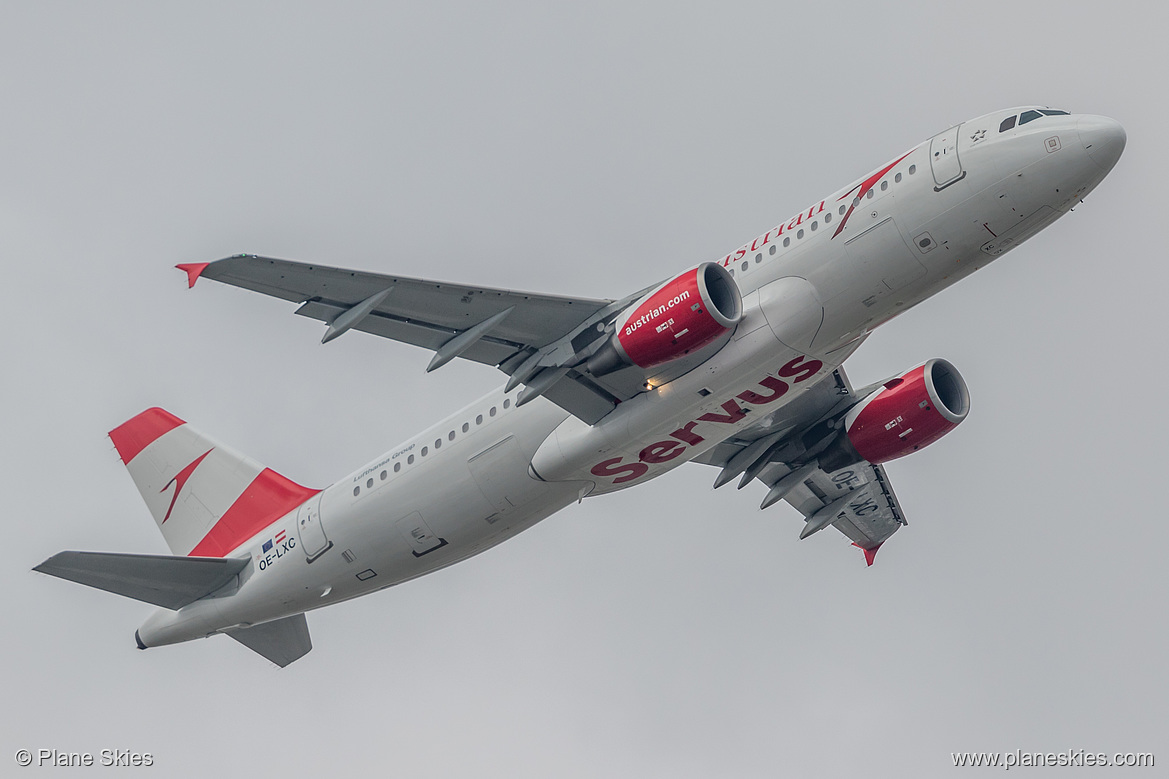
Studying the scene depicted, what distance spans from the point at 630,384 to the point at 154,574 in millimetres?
13838

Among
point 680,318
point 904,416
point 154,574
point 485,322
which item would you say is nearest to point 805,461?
point 904,416

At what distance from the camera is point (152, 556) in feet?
111

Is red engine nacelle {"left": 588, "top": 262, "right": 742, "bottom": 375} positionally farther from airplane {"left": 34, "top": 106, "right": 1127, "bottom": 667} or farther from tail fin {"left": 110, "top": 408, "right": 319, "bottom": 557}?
tail fin {"left": 110, "top": 408, "right": 319, "bottom": 557}

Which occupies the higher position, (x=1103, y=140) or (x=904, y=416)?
A: (x=1103, y=140)

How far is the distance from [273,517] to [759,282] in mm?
15500

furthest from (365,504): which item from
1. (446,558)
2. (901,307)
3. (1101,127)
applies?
(1101,127)

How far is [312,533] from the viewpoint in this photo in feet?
111

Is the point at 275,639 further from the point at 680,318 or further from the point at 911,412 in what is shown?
the point at 911,412

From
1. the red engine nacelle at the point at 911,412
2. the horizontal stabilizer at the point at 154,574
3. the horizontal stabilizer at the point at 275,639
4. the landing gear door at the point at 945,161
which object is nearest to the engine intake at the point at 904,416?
the red engine nacelle at the point at 911,412

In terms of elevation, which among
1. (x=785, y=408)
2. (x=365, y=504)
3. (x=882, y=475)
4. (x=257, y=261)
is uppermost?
(x=257, y=261)

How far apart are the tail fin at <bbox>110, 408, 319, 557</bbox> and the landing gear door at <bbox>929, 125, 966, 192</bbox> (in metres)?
19.1

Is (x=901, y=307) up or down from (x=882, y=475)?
up

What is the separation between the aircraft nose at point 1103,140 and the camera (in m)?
26.4

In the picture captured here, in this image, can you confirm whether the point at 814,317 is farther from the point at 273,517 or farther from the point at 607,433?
the point at 273,517
